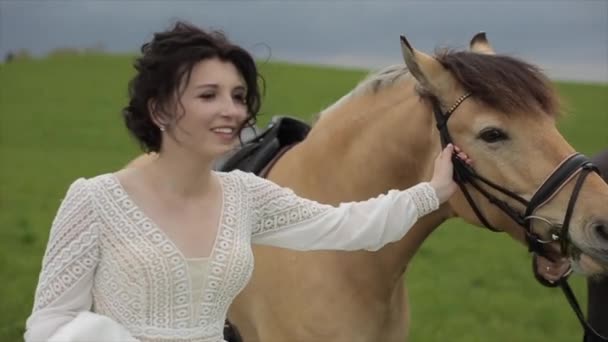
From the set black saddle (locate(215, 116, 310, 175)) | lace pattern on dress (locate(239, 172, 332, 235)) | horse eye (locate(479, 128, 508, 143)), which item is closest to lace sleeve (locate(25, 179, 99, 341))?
lace pattern on dress (locate(239, 172, 332, 235))

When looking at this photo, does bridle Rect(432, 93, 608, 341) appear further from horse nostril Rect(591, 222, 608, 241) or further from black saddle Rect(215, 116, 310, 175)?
black saddle Rect(215, 116, 310, 175)

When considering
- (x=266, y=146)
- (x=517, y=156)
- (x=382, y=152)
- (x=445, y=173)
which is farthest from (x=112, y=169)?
(x=517, y=156)

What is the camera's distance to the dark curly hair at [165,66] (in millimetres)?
2436

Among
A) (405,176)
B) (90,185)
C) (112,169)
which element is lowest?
(112,169)

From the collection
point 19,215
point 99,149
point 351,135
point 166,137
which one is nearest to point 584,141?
point 99,149

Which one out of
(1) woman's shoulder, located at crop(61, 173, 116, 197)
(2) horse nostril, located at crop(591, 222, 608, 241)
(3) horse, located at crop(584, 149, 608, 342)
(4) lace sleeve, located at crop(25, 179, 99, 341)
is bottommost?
(3) horse, located at crop(584, 149, 608, 342)

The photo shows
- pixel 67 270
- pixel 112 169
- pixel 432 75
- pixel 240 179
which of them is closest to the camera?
pixel 67 270

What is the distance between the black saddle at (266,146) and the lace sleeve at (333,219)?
1345mm

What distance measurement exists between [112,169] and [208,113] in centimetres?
1428

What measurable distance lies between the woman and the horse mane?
919 mm

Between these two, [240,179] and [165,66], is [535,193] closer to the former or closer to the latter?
[240,179]

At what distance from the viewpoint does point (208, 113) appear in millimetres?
2422

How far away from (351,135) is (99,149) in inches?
658

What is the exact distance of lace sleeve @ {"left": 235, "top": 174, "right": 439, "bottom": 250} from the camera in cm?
282
